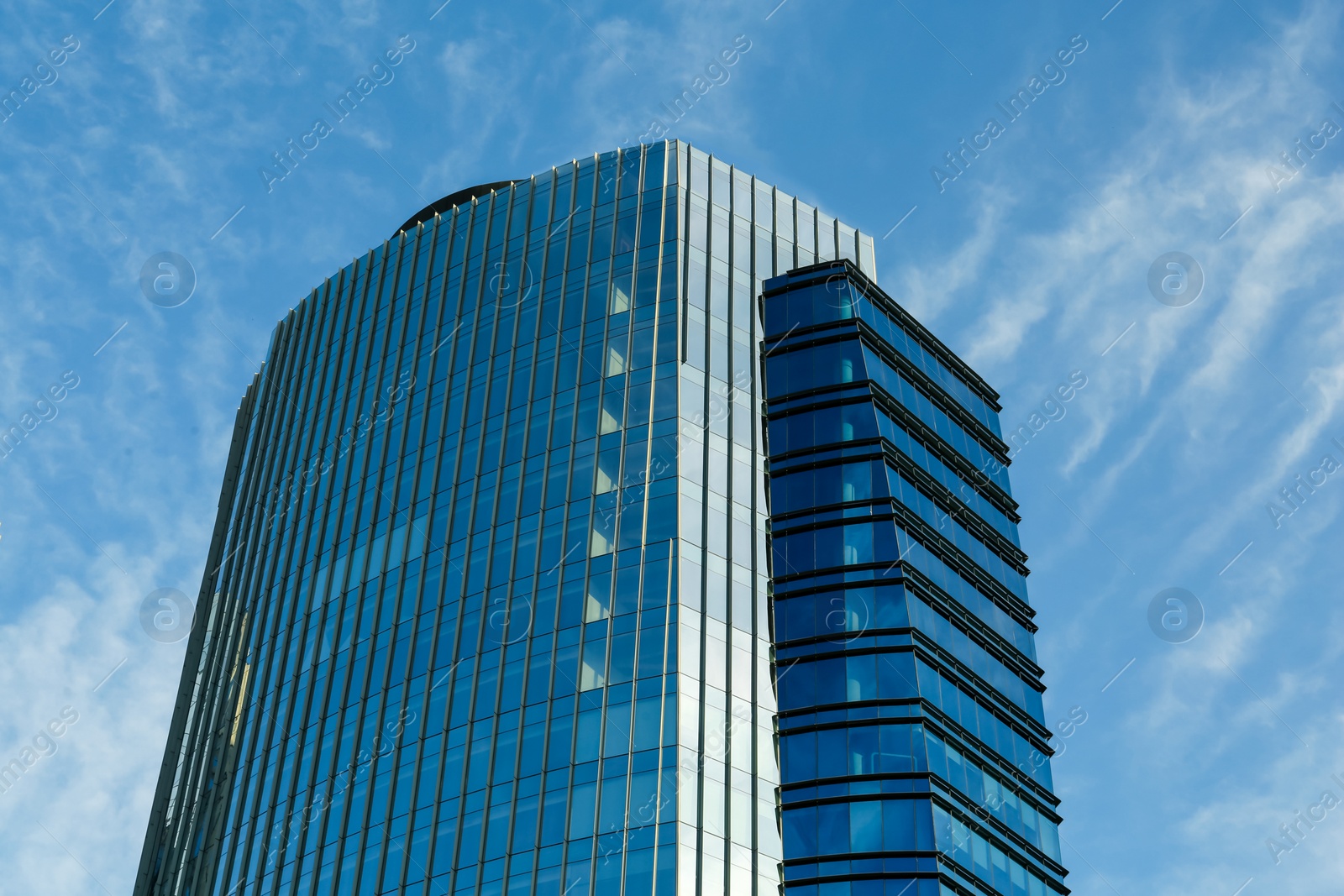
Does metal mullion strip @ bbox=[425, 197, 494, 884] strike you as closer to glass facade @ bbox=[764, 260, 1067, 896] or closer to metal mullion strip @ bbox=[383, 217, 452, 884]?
metal mullion strip @ bbox=[383, 217, 452, 884]

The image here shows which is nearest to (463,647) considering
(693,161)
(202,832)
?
(202,832)

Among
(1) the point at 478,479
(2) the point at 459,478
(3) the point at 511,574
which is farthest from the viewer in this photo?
(2) the point at 459,478

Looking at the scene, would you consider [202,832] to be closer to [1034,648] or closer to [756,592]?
[756,592]

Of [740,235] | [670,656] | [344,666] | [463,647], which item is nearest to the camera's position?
[670,656]

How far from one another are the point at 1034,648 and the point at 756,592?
16161 millimetres

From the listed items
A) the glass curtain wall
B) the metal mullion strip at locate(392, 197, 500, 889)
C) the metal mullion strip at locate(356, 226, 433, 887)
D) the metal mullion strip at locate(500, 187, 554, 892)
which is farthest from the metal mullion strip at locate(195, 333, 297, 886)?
the metal mullion strip at locate(500, 187, 554, 892)

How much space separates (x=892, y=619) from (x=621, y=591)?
1118 cm

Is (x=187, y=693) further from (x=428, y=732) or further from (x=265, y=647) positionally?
(x=428, y=732)

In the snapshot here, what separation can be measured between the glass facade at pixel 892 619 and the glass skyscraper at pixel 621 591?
0.16m

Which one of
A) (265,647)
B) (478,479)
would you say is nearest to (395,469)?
(478,479)

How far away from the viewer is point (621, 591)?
209 feet

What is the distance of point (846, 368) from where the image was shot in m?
72.3

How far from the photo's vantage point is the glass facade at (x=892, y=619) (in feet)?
195

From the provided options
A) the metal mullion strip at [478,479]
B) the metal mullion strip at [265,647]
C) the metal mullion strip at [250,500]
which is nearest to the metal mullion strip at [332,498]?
the metal mullion strip at [265,647]
